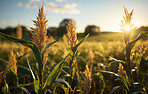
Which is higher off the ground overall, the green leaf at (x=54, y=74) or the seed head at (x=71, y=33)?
the seed head at (x=71, y=33)

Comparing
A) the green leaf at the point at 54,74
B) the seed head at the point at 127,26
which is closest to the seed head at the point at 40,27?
the green leaf at the point at 54,74

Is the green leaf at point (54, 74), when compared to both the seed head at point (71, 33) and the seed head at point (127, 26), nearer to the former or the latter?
the seed head at point (71, 33)

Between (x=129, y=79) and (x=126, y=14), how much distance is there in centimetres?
90

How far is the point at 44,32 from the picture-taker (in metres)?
1.23

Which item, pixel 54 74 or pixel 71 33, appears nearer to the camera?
pixel 54 74

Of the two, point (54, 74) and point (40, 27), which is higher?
point (40, 27)

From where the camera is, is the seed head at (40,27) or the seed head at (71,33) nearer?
the seed head at (40,27)

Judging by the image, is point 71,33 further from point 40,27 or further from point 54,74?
point 54,74

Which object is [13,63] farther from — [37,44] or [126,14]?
[126,14]

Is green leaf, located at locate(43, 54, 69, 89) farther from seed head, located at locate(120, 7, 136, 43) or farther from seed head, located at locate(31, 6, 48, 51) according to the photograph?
seed head, located at locate(120, 7, 136, 43)

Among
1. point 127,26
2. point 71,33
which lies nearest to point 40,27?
point 71,33

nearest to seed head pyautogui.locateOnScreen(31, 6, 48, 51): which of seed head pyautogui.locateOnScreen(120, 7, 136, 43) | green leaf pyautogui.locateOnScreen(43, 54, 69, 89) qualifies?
green leaf pyautogui.locateOnScreen(43, 54, 69, 89)

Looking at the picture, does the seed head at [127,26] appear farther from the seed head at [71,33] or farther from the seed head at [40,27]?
the seed head at [40,27]

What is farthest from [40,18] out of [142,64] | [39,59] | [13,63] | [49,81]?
[142,64]
